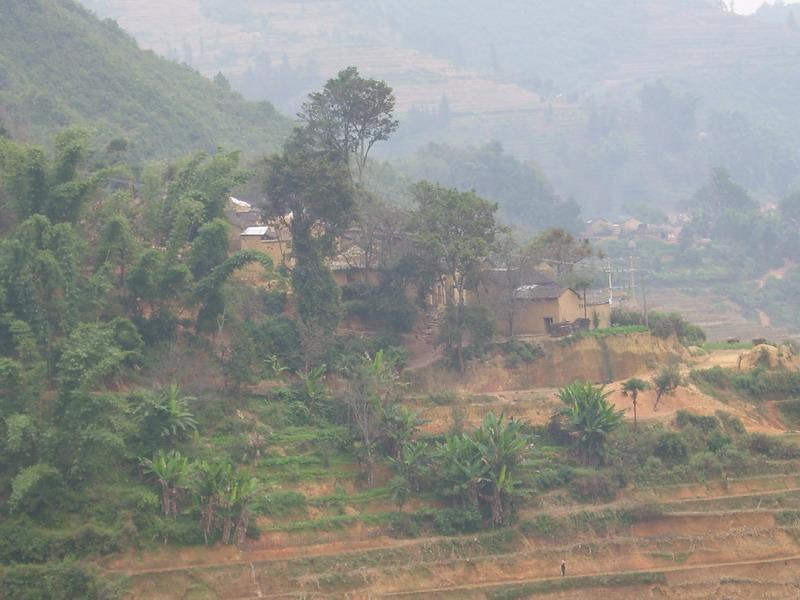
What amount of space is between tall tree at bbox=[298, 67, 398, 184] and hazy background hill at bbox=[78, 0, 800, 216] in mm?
72493

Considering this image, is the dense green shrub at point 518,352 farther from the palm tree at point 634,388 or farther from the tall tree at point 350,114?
the tall tree at point 350,114

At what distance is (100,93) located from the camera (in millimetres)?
63094

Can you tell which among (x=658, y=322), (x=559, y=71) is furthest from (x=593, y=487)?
(x=559, y=71)

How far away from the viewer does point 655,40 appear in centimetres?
17000

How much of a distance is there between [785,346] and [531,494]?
43.3 feet

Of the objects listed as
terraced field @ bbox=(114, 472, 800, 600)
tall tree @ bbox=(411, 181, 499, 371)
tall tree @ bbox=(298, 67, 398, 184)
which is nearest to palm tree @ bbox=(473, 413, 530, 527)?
terraced field @ bbox=(114, 472, 800, 600)

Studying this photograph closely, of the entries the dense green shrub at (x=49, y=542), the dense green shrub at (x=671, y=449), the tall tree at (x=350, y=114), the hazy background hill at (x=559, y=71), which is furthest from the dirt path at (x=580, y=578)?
the hazy background hill at (x=559, y=71)

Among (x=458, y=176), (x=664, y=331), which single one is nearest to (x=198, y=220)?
(x=664, y=331)

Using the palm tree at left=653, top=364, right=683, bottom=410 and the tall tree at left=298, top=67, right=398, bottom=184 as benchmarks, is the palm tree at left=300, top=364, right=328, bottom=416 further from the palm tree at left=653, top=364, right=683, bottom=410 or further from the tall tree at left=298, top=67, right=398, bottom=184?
the tall tree at left=298, top=67, right=398, bottom=184

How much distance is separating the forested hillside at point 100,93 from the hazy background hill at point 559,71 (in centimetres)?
4920

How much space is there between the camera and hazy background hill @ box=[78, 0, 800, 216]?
395 ft

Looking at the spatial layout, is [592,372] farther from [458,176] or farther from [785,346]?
[458,176]

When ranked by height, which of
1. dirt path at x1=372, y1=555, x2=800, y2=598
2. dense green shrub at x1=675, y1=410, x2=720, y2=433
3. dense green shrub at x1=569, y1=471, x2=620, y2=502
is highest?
dense green shrub at x1=675, y1=410, x2=720, y2=433

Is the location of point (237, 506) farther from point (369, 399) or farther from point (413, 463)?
point (369, 399)
